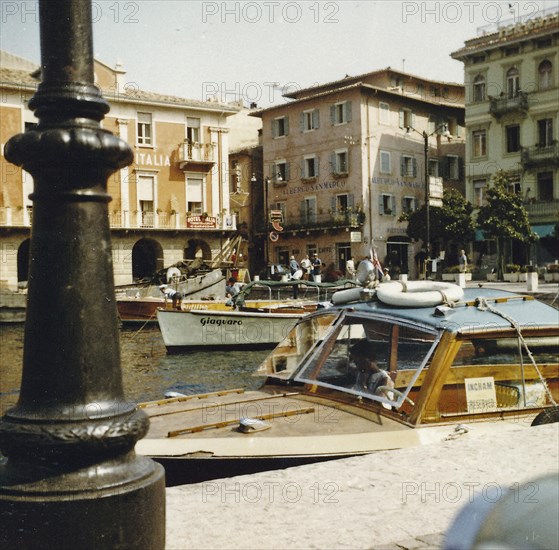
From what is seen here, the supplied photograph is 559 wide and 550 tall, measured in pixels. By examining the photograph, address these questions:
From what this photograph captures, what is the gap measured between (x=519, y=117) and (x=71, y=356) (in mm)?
42421

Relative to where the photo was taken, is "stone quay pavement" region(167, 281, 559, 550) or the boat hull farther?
the boat hull

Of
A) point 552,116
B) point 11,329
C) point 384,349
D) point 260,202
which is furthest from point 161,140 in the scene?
point 384,349

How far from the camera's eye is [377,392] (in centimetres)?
622

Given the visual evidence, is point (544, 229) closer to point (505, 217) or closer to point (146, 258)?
point (505, 217)

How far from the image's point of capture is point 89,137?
2.68 meters

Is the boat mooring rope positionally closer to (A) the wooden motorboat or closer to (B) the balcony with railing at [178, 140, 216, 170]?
(A) the wooden motorboat

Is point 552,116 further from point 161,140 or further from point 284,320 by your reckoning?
point 284,320

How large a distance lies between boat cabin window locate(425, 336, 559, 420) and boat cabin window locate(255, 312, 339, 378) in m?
1.53

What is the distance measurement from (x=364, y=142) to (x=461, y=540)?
43.6 meters

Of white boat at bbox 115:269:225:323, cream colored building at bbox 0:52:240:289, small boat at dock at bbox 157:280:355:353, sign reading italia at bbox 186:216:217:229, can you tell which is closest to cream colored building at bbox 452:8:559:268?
cream colored building at bbox 0:52:240:289

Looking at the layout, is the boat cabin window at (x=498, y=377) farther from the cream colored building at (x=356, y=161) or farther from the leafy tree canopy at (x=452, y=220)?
the cream colored building at (x=356, y=161)

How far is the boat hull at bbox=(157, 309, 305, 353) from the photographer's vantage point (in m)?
20.2

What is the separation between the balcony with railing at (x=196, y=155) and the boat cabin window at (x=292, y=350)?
34.2m

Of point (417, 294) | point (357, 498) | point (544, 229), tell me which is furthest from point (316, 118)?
point (357, 498)
